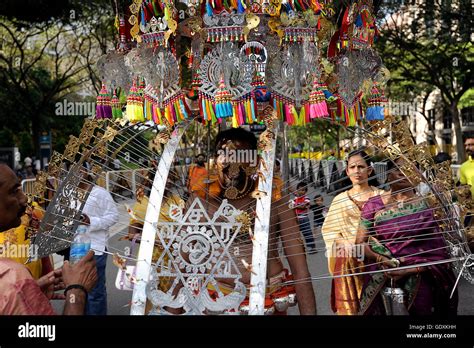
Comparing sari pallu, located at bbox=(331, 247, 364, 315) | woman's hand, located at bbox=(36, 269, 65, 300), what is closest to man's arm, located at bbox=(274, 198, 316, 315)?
woman's hand, located at bbox=(36, 269, 65, 300)

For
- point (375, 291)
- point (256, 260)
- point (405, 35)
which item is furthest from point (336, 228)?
point (405, 35)

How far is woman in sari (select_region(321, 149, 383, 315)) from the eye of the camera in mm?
4781

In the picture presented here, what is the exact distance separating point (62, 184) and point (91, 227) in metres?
2.13

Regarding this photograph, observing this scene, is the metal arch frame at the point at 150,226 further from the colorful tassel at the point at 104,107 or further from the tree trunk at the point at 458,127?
the tree trunk at the point at 458,127

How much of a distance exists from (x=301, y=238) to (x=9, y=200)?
1586mm

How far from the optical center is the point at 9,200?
2.72 m

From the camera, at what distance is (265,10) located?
131 inches

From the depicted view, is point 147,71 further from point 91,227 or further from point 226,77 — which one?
point 91,227

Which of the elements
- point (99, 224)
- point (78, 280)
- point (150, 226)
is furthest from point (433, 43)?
point (78, 280)

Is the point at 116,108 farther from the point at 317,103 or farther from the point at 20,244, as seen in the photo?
the point at 20,244

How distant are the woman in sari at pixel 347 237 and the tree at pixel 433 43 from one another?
11.5 metres

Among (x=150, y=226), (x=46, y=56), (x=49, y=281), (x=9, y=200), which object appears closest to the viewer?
(x=9, y=200)

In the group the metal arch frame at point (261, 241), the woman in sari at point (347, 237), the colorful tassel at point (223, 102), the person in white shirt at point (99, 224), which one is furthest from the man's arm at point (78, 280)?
the person in white shirt at point (99, 224)

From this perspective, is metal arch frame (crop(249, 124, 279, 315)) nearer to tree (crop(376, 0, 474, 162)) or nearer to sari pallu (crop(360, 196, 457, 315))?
sari pallu (crop(360, 196, 457, 315))
